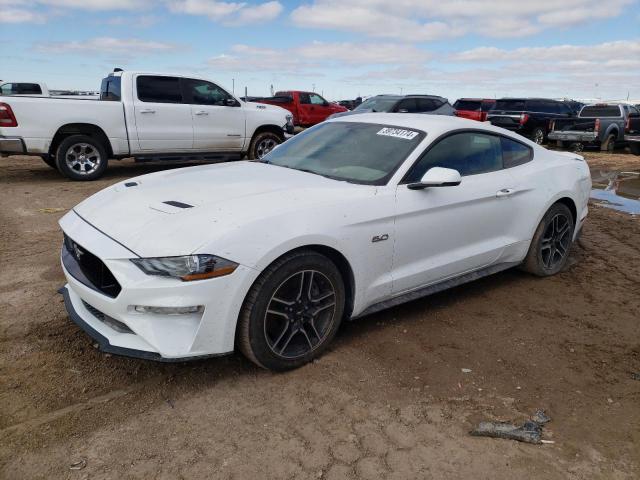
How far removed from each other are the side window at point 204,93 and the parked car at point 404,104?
4617 mm

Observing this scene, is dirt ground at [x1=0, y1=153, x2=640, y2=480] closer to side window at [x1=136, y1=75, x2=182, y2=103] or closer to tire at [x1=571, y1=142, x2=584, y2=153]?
side window at [x1=136, y1=75, x2=182, y2=103]

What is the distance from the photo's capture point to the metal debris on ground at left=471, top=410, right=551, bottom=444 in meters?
2.67

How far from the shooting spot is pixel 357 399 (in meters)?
2.94

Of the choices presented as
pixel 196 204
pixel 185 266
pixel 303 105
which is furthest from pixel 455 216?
pixel 303 105

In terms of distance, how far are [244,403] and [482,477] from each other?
1275 mm

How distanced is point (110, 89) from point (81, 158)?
143cm

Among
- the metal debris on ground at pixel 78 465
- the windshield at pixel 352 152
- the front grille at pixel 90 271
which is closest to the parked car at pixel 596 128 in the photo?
Answer: the windshield at pixel 352 152

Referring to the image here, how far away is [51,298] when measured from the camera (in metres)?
4.08

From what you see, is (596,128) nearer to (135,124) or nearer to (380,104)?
(380,104)

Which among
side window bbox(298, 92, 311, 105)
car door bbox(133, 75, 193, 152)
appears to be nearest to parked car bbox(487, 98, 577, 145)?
side window bbox(298, 92, 311, 105)

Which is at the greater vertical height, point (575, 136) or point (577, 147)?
point (575, 136)

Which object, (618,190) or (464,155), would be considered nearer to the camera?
(464,155)

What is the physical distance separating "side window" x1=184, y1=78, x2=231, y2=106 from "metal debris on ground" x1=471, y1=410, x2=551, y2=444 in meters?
8.52

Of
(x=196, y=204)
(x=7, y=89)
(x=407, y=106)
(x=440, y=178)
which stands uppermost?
(x=7, y=89)
